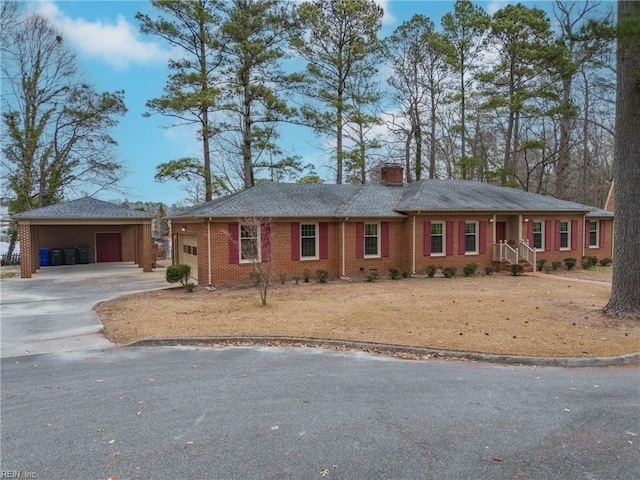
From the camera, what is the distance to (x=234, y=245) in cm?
1546

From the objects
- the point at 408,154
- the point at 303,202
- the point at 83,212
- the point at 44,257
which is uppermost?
the point at 408,154

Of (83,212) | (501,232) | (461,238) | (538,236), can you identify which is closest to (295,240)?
(461,238)

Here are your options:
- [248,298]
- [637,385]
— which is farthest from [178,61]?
[637,385]

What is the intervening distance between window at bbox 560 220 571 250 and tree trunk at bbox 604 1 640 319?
1242 cm

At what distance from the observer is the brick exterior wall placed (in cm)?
1523

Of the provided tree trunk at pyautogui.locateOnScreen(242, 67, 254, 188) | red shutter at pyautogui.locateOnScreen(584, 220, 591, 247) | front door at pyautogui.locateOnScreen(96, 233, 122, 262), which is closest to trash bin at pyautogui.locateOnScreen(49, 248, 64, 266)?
front door at pyautogui.locateOnScreen(96, 233, 122, 262)

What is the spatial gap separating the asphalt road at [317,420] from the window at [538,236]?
1505 centimetres

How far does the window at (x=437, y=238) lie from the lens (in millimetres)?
17891

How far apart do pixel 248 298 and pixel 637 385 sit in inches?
385

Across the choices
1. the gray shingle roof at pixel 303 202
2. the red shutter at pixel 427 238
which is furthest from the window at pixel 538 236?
the gray shingle roof at pixel 303 202

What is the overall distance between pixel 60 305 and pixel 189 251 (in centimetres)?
718

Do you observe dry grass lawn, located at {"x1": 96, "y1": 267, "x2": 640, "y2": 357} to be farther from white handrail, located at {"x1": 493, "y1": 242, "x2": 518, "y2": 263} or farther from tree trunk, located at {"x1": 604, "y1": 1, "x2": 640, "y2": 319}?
white handrail, located at {"x1": 493, "y1": 242, "x2": 518, "y2": 263}

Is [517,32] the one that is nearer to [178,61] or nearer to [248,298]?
[178,61]

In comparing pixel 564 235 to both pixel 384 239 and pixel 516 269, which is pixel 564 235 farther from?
pixel 384 239
